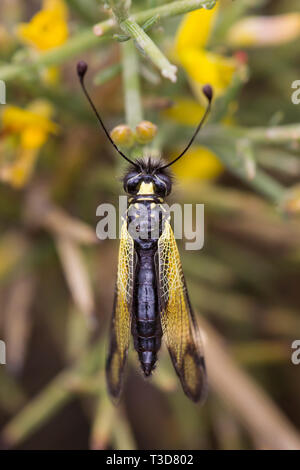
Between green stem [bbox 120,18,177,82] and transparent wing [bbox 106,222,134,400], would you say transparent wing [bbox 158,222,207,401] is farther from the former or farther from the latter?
green stem [bbox 120,18,177,82]

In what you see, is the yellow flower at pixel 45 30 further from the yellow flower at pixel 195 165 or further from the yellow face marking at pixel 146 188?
the yellow flower at pixel 195 165

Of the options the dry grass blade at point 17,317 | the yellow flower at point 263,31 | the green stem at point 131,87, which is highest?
the yellow flower at point 263,31

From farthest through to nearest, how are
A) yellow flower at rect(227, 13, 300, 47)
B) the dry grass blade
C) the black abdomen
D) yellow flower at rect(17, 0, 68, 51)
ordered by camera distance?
1. the dry grass blade
2. yellow flower at rect(227, 13, 300, 47)
3. yellow flower at rect(17, 0, 68, 51)
4. the black abdomen

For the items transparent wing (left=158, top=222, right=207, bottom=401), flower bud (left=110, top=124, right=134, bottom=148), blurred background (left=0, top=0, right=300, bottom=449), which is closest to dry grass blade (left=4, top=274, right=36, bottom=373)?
blurred background (left=0, top=0, right=300, bottom=449)

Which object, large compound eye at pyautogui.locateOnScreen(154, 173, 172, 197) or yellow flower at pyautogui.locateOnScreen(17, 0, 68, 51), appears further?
yellow flower at pyautogui.locateOnScreen(17, 0, 68, 51)

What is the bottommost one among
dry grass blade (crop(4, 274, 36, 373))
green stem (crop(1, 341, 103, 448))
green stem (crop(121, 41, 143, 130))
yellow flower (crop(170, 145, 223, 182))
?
green stem (crop(1, 341, 103, 448))

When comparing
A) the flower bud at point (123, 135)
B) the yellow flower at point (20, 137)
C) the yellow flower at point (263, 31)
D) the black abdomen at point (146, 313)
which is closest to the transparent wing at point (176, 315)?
the black abdomen at point (146, 313)
